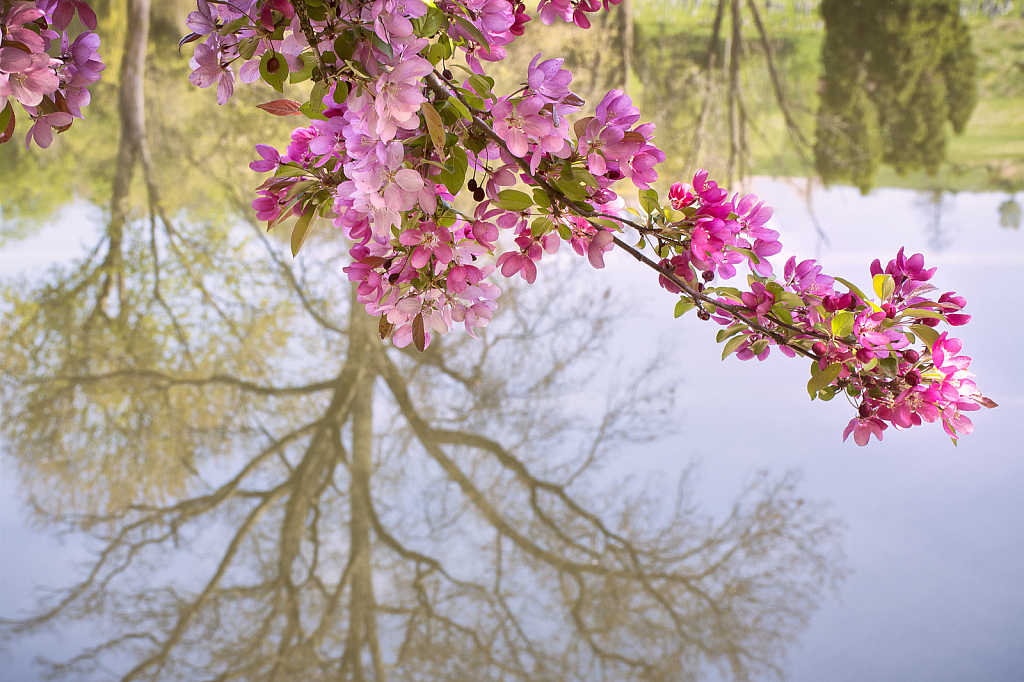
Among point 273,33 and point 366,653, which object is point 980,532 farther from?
point 273,33

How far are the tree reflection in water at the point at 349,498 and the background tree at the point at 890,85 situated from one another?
163 centimetres

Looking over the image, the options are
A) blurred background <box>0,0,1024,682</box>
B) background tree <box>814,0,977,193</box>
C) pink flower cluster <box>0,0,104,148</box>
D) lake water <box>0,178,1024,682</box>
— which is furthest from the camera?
background tree <box>814,0,977,193</box>

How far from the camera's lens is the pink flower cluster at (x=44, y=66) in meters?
0.29

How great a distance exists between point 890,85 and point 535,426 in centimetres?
250

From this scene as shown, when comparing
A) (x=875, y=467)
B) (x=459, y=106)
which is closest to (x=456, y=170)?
(x=459, y=106)

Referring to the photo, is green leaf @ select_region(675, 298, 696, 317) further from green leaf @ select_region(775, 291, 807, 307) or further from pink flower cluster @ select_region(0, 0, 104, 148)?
pink flower cluster @ select_region(0, 0, 104, 148)

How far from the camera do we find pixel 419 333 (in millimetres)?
417

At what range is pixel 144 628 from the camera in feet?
7.41

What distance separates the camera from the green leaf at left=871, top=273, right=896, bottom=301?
461mm

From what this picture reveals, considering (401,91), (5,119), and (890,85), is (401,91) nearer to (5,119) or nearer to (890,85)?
(5,119)

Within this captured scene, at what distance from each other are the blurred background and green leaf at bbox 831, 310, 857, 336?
202 centimetres

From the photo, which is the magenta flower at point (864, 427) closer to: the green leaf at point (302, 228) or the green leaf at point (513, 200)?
the green leaf at point (513, 200)

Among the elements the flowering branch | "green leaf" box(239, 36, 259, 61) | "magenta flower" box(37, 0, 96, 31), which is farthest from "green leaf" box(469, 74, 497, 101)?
"magenta flower" box(37, 0, 96, 31)

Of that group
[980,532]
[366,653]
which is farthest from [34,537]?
[980,532]
